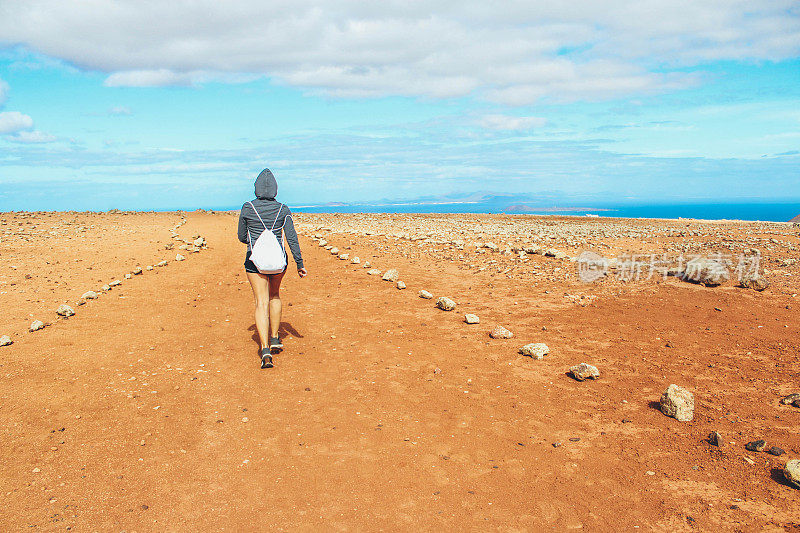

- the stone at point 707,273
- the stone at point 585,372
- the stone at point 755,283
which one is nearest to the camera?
the stone at point 585,372

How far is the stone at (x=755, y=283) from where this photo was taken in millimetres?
10133

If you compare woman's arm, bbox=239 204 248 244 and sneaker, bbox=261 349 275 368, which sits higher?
woman's arm, bbox=239 204 248 244

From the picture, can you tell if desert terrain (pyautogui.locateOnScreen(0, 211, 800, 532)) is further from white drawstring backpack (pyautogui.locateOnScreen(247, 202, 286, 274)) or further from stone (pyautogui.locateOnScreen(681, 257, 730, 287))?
white drawstring backpack (pyautogui.locateOnScreen(247, 202, 286, 274))

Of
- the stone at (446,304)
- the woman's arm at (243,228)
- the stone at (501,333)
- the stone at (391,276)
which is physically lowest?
the stone at (501,333)

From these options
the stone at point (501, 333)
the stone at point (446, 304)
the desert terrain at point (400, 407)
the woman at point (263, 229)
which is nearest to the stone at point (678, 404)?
the desert terrain at point (400, 407)

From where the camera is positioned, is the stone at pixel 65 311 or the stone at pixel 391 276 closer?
the stone at pixel 65 311

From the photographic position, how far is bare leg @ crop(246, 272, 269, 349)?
7.21 m

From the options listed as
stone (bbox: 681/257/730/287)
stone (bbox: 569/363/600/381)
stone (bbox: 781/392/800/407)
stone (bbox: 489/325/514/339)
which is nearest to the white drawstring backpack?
stone (bbox: 489/325/514/339)

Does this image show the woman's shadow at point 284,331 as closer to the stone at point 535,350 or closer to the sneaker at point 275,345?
the sneaker at point 275,345

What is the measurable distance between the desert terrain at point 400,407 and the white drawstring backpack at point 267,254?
153 centimetres

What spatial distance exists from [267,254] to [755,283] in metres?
10.3

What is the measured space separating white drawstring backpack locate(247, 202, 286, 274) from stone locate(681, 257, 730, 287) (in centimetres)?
967

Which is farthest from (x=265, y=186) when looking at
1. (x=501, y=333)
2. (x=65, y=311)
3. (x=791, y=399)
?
(x=791, y=399)

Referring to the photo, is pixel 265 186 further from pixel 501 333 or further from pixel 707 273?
pixel 707 273
